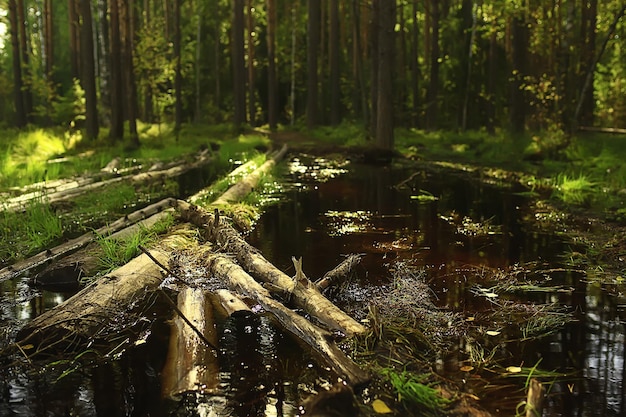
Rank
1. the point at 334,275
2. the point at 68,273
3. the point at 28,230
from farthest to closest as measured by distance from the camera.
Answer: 1. the point at 28,230
2. the point at 68,273
3. the point at 334,275

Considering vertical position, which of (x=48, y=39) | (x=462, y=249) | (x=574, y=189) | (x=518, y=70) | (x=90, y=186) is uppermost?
(x=48, y=39)

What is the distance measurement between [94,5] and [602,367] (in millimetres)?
38355

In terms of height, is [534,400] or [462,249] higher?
[534,400]

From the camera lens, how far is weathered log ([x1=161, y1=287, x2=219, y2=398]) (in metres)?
3.65

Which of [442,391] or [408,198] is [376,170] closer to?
[408,198]

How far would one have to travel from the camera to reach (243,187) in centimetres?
1081

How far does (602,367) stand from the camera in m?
3.98

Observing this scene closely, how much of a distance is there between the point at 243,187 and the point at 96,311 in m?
6.46

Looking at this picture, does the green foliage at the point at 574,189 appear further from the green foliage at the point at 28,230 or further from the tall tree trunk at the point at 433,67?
the tall tree trunk at the point at 433,67

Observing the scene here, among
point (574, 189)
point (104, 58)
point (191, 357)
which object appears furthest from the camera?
point (104, 58)

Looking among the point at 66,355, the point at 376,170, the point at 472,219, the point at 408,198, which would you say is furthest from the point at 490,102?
the point at 66,355

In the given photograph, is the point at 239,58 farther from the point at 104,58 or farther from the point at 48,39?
the point at 48,39

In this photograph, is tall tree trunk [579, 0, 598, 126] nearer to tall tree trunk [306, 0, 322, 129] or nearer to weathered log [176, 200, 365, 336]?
weathered log [176, 200, 365, 336]

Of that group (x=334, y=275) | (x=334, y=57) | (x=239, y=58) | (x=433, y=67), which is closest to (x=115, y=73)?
(x=239, y=58)
